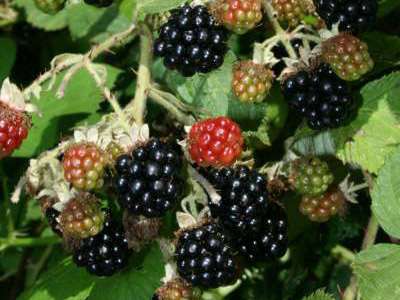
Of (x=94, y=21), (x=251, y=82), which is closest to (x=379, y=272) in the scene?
(x=251, y=82)

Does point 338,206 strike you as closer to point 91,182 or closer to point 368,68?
point 368,68

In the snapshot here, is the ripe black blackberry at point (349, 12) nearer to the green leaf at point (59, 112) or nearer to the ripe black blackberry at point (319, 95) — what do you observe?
the ripe black blackberry at point (319, 95)

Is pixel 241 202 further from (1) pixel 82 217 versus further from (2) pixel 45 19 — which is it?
(2) pixel 45 19

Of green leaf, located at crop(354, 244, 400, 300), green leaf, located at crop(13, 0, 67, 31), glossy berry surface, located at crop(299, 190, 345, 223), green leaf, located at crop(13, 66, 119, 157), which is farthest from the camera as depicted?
green leaf, located at crop(13, 0, 67, 31)

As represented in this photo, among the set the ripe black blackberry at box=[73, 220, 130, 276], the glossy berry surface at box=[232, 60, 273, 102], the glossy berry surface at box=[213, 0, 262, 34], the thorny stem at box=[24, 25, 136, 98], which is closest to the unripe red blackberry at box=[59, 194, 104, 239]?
the ripe black blackberry at box=[73, 220, 130, 276]

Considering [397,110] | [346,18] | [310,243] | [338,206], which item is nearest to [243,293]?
[310,243]

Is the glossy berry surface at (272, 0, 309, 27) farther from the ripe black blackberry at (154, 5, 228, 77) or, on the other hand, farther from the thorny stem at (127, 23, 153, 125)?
the thorny stem at (127, 23, 153, 125)
